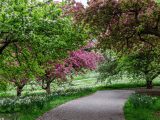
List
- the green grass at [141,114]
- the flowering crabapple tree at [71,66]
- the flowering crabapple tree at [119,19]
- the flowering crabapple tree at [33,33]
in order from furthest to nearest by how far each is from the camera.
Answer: the flowering crabapple tree at [71,66] < the green grass at [141,114] < the flowering crabapple tree at [119,19] < the flowering crabapple tree at [33,33]

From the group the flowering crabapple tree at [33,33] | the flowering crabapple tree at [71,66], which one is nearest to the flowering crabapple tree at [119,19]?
the flowering crabapple tree at [33,33]

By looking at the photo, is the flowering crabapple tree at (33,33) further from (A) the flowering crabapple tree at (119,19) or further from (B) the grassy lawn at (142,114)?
(B) the grassy lawn at (142,114)

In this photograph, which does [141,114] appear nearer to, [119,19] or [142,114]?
[142,114]

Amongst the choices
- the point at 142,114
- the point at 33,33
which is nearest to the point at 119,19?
the point at 142,114

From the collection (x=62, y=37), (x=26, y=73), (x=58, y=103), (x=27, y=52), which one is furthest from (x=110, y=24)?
(x=58, y=103)

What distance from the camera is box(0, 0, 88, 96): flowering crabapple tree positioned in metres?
13.3

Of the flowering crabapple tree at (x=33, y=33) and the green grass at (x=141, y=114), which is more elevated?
the flowering crabapple tree at (x=33, y=33)

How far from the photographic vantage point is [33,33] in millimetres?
14180

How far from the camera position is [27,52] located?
1842 cm

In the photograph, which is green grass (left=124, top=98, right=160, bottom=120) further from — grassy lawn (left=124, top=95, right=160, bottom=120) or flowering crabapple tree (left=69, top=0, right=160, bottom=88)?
flowering crabapple tree (left=69, top=0, right=160, bottom=88)

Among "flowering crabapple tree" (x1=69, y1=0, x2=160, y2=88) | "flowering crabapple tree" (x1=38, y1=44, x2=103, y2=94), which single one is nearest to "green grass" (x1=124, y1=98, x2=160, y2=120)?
"flowering crabapple tree" (x1=69, y1=0, x2=160, y2=88)

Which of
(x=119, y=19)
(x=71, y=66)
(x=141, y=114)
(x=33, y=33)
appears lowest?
(x=141, y=114)

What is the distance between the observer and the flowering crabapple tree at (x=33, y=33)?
43.5ft

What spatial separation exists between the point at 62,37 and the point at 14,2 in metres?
4.23
